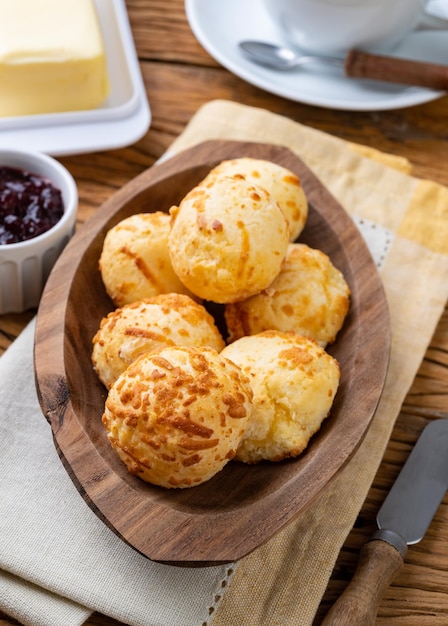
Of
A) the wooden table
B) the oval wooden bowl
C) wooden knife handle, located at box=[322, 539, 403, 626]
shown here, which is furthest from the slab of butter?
wooden knife handle, located at box=[322, 539, 403, 626]

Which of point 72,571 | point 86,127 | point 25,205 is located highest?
point 25,205

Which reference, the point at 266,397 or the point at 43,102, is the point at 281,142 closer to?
the point at 43,102

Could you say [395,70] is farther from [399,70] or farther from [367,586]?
[367,586]

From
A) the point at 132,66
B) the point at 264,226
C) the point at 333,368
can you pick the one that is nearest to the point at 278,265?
the point at 264,226

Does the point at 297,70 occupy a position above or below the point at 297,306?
below

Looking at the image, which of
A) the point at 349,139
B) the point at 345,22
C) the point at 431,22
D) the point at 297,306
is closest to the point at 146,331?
the point at 297,306

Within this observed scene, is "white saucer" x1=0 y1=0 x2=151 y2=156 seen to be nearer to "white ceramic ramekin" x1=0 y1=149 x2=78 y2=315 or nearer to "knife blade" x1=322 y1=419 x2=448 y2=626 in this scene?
"white ceramic ramekin" x1=0 y1=149 x2=78 y2=315

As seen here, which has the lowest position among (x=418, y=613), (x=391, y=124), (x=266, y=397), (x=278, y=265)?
(x=418, y=613)
